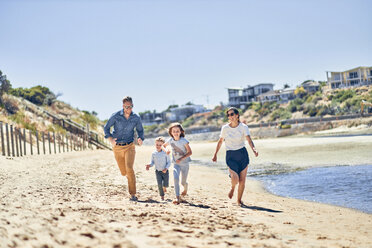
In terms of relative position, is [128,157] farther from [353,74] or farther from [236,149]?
[353,74]

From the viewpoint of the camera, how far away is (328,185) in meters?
9.03

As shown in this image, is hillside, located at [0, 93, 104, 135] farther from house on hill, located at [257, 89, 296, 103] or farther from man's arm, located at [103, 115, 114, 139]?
house on hill, located at [257, 89, 296, 103]

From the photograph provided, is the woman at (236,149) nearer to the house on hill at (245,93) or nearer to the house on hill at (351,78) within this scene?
the house on hill at (351,78)

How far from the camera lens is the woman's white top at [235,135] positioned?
633 cm

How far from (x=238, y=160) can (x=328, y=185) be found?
3832 mm

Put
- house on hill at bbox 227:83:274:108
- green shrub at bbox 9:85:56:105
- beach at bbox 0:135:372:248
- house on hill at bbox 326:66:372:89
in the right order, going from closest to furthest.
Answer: beach at bbox 0:135:372:248 → green shrub at bbox 9:85:56:105 → house on hill at bbox 326:66:372:89 → house on hill at bbox 227:83:274:108

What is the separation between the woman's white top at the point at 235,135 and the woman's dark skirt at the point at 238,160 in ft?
0.26

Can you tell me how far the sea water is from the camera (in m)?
7.23

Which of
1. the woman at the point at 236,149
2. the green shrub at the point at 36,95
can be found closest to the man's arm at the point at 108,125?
the woman at the point at 236,149

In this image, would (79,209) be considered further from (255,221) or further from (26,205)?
(255,221)

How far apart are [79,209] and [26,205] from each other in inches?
24.4

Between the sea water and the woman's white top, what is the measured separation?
230cm

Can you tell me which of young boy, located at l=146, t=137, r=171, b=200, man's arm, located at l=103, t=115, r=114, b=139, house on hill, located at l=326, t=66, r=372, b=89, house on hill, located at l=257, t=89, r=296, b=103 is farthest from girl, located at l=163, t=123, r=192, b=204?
house on hill, located at l=257, t=89, r=296, b=103

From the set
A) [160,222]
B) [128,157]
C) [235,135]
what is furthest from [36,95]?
[160,222]
